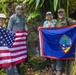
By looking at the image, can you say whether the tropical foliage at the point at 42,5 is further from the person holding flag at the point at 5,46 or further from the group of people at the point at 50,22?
the person holding flag at the point at 5,46

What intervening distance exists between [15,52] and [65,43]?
1.49m

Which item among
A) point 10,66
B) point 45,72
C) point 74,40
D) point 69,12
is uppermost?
point 69,12

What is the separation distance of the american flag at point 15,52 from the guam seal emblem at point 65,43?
1212mm

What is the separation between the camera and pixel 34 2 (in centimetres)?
1063

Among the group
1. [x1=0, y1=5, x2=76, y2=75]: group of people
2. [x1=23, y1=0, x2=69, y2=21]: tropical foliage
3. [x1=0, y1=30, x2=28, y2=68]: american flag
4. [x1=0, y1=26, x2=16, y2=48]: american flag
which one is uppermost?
[x1=23, y1=0, x2=69, y2=21]: tropical foliage

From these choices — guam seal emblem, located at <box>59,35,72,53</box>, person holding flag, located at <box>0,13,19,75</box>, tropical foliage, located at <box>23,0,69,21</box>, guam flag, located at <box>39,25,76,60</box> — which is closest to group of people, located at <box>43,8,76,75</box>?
guam flag, located at <box>39,25,76,60</box>

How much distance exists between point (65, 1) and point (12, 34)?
128 inches

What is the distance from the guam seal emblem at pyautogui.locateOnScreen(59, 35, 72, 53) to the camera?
836 centimetres

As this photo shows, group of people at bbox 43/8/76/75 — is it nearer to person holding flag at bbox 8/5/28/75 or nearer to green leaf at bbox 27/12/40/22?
person holding flag at bbox 8/5/28/75

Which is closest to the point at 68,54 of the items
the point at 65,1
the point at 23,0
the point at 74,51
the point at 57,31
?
the point at 74,51

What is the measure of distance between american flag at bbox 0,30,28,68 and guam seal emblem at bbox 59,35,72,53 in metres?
1.21

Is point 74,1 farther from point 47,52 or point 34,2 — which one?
point 47,52

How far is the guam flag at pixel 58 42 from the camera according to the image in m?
8.34

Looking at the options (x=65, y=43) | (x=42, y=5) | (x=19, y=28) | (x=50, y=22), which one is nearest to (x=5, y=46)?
(x=19, y=28)
